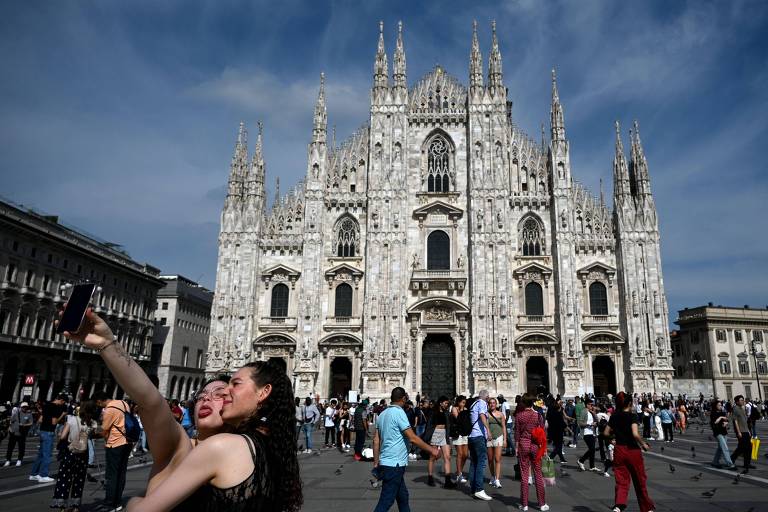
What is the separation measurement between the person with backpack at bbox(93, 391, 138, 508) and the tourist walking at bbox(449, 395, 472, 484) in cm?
577

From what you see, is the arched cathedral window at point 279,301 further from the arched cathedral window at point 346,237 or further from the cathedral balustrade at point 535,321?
the cathedral balustrade at point 535,321

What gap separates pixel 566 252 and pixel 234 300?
20318 millimetres

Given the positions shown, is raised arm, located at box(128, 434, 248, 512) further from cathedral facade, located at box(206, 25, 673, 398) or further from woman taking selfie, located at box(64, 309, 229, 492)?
cathedral facade, located at box(206, 25, 673, 398)

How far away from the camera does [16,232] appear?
121 ft

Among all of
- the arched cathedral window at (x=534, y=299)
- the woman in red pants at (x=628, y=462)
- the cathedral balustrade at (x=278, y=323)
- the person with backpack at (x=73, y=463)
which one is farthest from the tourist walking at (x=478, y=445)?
the cathedral balustrade at (x=278, y=323)

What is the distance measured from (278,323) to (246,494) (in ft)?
113

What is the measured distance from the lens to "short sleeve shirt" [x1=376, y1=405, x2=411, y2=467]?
23.6 feet

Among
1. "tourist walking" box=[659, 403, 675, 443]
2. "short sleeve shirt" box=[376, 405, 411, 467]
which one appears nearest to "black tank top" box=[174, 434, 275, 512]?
"short sleeve shirt" box=[376, 405, 411, 467]

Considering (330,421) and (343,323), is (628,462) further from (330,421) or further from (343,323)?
(343,323)

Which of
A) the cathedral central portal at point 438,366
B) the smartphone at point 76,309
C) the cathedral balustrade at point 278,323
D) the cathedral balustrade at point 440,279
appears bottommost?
the smartphone at point 76,309

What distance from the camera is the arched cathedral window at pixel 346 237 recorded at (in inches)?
1479

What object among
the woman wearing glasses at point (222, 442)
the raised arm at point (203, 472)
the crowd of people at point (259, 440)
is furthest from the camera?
the crowd of people at point (259, 440)

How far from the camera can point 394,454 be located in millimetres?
7203

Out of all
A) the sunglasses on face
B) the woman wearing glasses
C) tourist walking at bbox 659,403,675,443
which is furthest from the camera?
tourist walking at bbox 659,403,675,443
